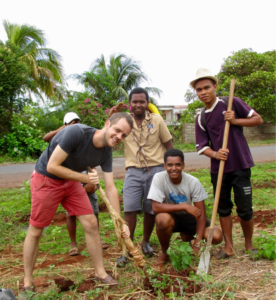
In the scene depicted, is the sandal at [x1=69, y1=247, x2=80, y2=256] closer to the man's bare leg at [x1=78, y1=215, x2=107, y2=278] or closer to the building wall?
the man's bare leg at [x1=78, y1=215, x2=107, y2=278]

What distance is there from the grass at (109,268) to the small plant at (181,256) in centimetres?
11

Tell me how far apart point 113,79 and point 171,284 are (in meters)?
17.3

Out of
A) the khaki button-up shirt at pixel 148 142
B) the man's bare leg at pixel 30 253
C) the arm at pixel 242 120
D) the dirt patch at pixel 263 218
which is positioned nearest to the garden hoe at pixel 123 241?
the man's bare leg at pixel 30 253

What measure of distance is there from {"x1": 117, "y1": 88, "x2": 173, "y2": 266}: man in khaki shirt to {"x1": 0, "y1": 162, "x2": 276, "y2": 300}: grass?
489 millimetres

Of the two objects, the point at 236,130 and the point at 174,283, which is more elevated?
the point at 236,130

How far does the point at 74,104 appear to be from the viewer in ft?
50.8

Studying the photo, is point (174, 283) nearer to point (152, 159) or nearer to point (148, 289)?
point (148, 289)

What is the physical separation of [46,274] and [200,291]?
154cm

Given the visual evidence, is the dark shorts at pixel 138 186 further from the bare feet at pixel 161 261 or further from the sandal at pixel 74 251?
the sandal at pixel 74 251

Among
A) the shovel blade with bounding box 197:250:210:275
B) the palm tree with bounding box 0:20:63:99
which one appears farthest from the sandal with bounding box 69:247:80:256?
the palm tree with bounding box 0:20:63:99

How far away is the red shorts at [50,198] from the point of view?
2.64 metres

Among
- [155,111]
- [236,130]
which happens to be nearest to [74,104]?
[155,111]

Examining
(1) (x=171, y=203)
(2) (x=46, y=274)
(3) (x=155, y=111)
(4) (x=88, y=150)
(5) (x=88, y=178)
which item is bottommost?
(2) (x=46, y=274)

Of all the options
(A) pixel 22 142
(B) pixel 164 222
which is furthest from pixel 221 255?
(A) pixel 22 142
